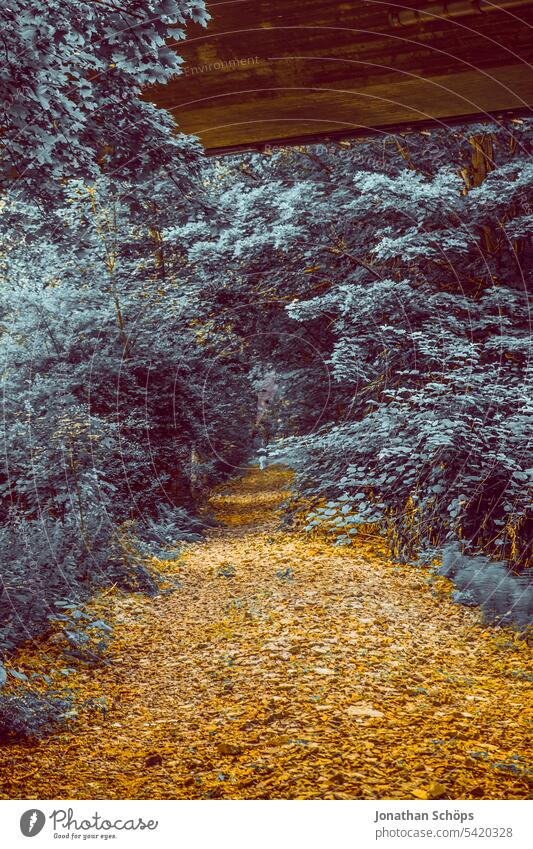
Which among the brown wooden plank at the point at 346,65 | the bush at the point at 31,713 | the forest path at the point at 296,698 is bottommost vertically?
the forest path at the point at 296,698

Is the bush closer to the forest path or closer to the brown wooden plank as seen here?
the forest path

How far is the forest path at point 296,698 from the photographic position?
111 inches

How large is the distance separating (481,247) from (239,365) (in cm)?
334

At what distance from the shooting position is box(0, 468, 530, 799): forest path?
2.81 m

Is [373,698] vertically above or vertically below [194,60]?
below

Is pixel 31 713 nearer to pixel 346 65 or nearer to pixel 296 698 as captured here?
pixel 296 698

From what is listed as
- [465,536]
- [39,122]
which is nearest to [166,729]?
[39,122]

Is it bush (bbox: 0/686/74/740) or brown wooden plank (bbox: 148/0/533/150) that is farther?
Result: brown wooden plank (bbox: 148/0/533/150)

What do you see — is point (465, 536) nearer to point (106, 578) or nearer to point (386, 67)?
point (106, 578)

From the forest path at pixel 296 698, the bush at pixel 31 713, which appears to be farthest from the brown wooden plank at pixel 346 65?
the bush at pixel 31 713

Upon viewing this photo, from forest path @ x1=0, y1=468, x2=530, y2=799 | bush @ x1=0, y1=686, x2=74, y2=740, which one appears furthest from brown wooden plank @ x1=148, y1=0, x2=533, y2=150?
bush @ x1=0, y1=686, x2=74, y2=740

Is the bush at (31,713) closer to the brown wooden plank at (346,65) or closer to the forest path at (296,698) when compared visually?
the forest path at (296,698)

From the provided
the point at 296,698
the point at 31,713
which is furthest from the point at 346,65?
the point at 31,713

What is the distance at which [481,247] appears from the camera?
8141 millimetres
